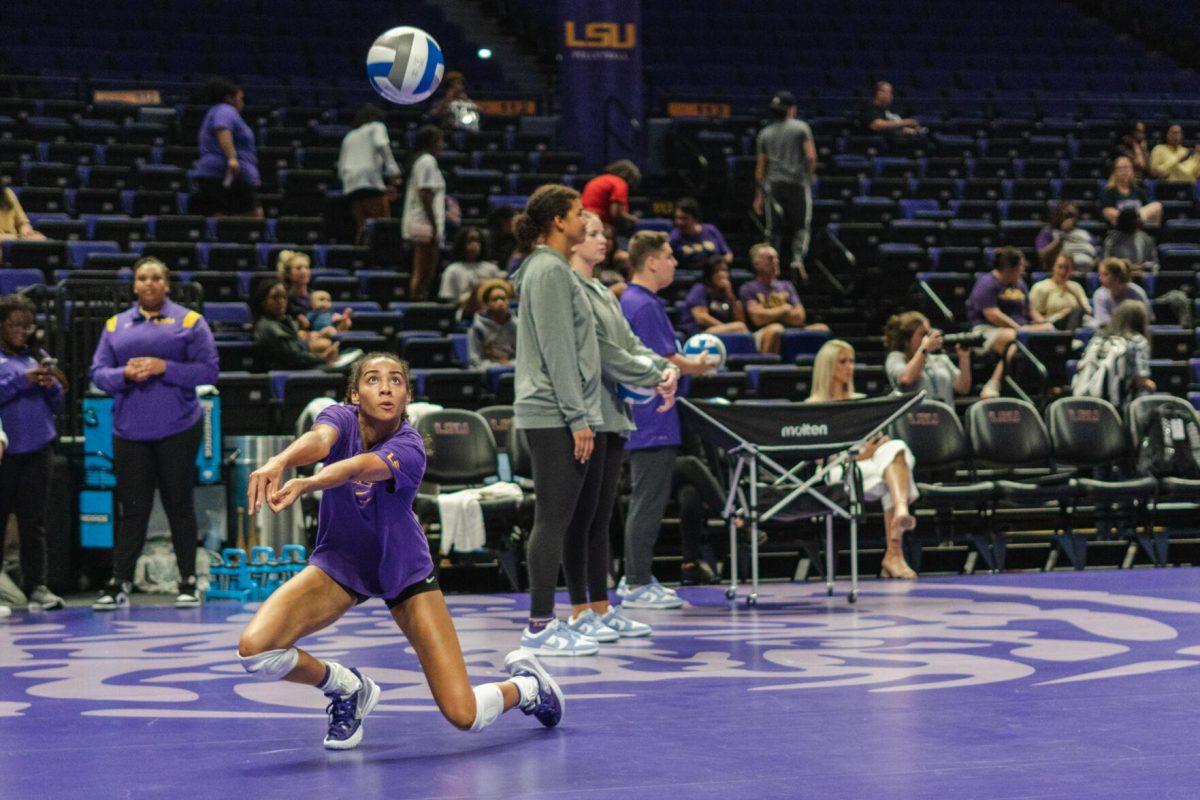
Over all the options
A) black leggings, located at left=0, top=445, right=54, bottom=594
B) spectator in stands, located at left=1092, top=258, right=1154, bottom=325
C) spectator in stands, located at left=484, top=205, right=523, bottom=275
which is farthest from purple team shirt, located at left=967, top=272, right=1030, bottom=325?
black leggings, located at left=0, top=445, right=54, bottom=594

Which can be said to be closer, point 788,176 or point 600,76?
point 788,176

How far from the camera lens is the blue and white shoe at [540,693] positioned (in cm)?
458

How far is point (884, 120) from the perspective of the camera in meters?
17.3

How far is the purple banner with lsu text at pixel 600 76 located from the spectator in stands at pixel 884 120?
268 centimetres

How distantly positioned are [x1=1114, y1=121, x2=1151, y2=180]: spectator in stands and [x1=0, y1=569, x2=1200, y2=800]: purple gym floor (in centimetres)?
980

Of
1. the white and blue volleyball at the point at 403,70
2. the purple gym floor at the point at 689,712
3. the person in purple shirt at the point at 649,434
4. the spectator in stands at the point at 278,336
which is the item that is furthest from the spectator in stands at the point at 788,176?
the purple gym floor at the point at 689,712

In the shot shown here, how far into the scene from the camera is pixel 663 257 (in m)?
7.06

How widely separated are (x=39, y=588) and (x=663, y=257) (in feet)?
12.1

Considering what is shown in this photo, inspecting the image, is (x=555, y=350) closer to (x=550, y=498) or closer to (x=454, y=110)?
(x=550, y=498)

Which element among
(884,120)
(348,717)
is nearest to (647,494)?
(348,717)

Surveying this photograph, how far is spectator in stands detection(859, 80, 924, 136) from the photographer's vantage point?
56.7ft

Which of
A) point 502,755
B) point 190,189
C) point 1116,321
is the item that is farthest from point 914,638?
point 190,189

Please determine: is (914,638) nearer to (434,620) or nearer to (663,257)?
(663,257)

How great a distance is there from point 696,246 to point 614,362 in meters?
6.80
